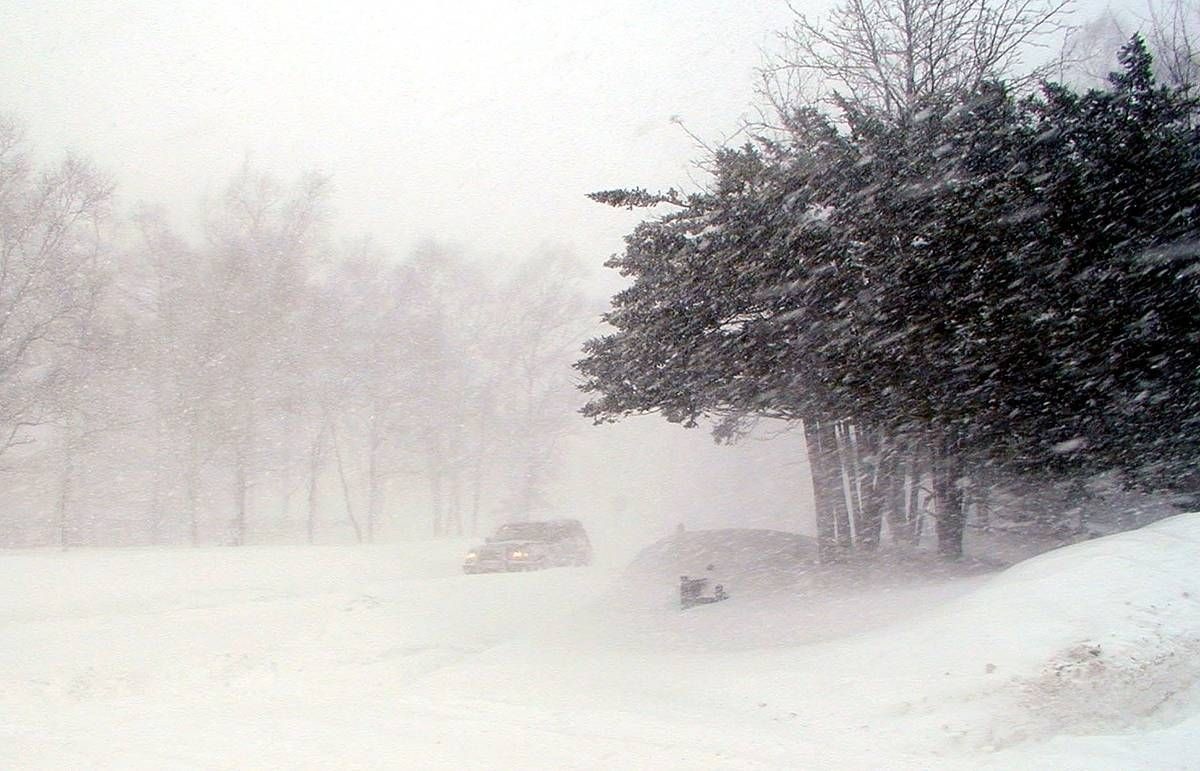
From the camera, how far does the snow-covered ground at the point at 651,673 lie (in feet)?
16.8

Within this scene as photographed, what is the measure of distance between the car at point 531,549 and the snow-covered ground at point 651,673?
5630mm

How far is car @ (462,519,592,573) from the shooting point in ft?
62.3

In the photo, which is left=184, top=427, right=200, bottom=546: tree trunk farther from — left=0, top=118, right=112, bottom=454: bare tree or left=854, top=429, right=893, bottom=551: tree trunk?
left=854, top=429, right=893, bottom=551: tree trunk

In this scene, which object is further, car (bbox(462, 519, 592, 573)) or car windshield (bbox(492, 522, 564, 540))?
car windshield (bbox(492, 522, 564, 540))

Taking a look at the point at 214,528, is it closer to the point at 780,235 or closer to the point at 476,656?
the point at 476,656

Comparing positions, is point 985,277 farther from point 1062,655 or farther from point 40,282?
point 40,282

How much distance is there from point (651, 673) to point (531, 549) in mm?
11870

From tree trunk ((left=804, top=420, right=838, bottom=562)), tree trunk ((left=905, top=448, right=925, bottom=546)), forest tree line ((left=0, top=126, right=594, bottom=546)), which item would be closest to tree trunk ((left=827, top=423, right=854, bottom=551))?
tree trunk ((left=804, top=420, right=838, bottom=562))

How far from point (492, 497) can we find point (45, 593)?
107 feet

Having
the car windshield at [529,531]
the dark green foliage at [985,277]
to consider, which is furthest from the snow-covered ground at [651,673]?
the car windshield at [529,531]

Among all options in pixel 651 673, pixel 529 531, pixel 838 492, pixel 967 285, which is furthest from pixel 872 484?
pixel 529 531

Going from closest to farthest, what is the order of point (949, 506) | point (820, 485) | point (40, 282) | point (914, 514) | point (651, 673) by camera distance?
point (651, 673), point (949, 506), point (914, 514), point (820, 485), point (40, 282)

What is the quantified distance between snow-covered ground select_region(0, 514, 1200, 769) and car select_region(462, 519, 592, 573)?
18.5 feet

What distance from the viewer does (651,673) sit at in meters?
7.90
